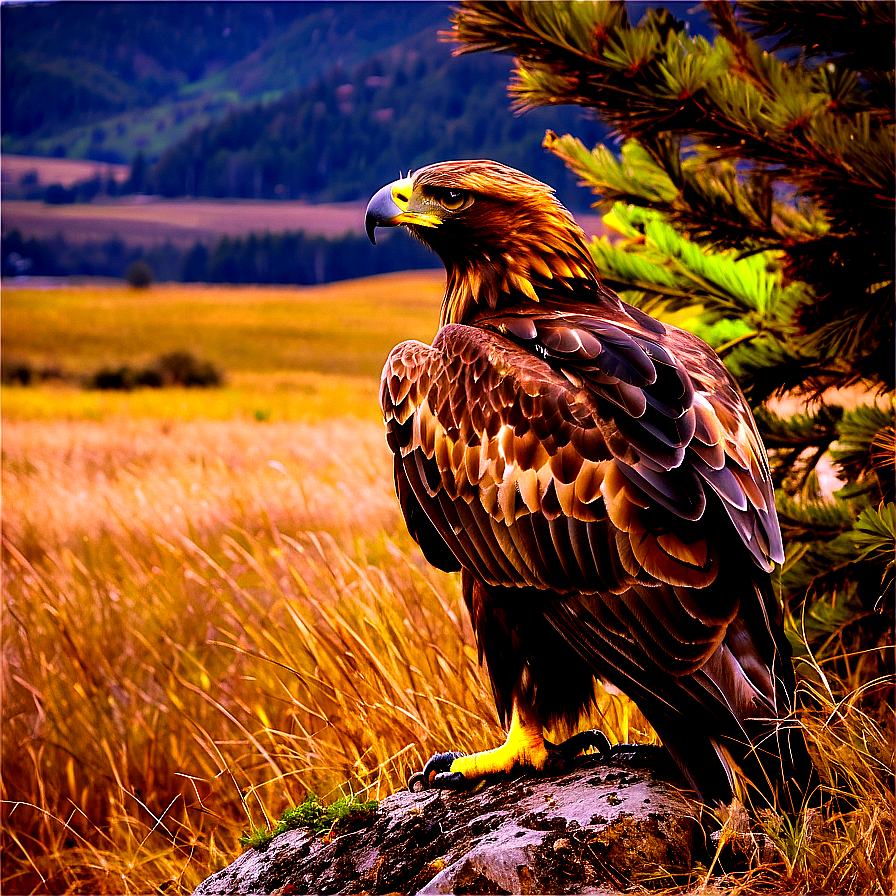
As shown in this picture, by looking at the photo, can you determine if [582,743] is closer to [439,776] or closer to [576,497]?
[439,776]

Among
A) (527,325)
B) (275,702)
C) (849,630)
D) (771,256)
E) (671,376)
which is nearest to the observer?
(671,376)

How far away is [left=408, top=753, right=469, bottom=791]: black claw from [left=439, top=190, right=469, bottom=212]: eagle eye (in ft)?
5.63

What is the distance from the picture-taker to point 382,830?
264 cm

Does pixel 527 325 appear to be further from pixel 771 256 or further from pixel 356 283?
pixel 356 283

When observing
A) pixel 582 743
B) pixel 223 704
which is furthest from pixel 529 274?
pixel 223 704

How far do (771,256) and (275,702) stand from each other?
3.44 metres

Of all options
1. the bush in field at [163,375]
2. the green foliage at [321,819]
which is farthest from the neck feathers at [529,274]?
the bush in field at [163,375]

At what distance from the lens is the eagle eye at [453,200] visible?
2.79 meters

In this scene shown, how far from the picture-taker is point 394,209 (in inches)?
110

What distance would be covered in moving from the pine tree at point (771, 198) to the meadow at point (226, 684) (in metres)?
0.65

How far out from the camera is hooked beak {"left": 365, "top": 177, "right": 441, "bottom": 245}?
278 centimetres

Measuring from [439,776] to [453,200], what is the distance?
1.79m

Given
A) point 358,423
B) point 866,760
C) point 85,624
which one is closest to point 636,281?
point 866,760

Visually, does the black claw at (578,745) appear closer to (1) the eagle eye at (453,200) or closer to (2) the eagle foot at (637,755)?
(2) the eagle foot at (637,755)
